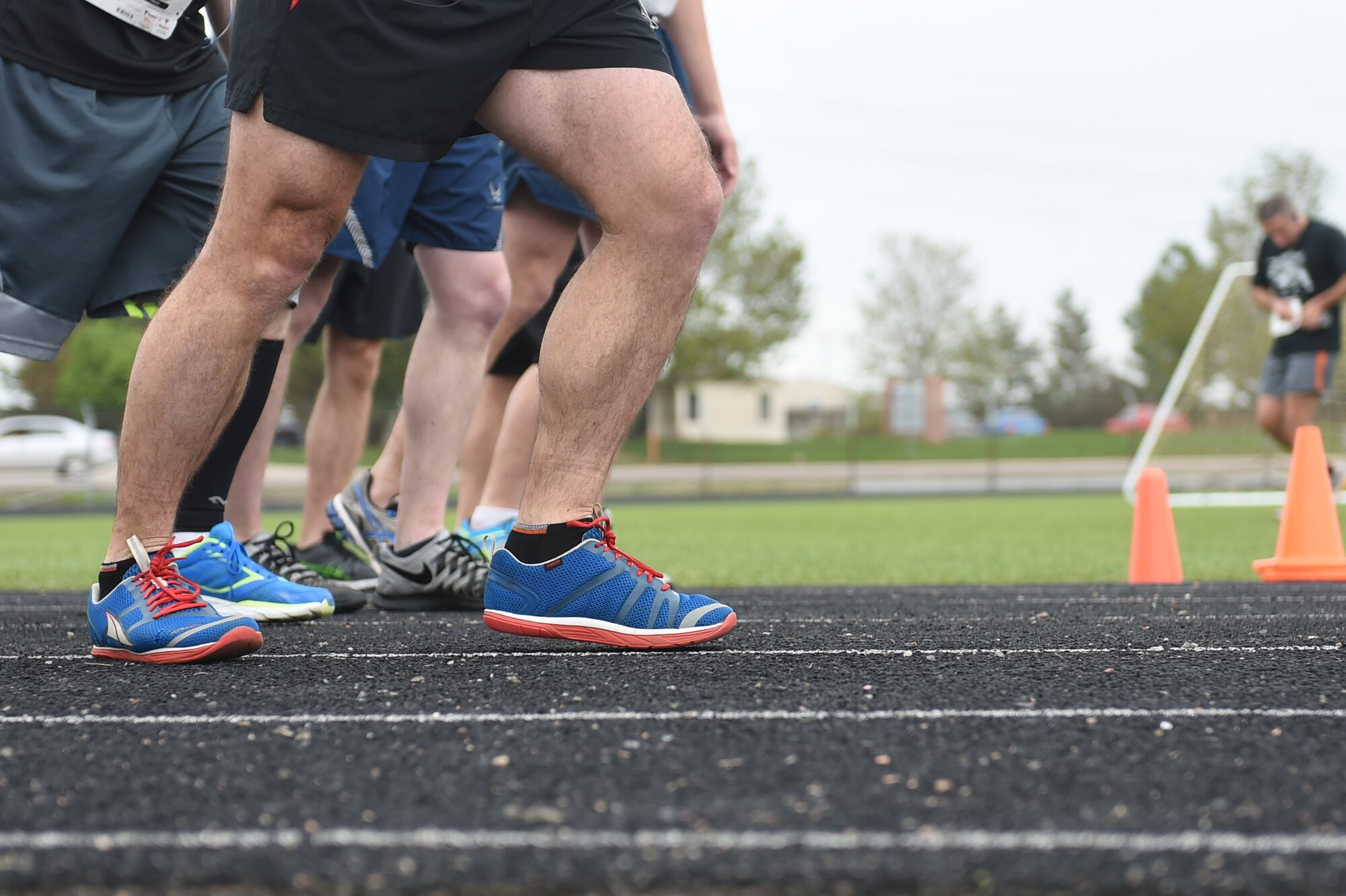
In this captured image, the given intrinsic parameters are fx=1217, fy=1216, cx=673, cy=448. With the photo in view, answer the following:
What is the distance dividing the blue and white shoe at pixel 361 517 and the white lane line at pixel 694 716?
2.44 meters

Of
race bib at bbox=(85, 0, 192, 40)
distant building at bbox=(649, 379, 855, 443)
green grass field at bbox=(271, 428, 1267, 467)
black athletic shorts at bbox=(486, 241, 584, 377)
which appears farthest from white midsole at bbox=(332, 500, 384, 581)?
distant building at bbox=(649, 379, 855, 443)

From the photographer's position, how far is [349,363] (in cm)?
452

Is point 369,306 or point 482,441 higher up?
point 369,306

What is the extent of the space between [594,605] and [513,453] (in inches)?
68.1

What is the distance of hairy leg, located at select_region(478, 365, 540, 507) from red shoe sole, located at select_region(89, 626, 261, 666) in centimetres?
175

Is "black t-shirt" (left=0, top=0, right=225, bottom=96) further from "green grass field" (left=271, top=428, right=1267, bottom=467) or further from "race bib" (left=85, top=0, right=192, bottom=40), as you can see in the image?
"green grass field" (left=271, top=428, right=1267, bottom=467)

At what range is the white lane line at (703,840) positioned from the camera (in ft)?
3.61

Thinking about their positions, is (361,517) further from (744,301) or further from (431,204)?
(744,301)

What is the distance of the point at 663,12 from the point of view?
2.94 m

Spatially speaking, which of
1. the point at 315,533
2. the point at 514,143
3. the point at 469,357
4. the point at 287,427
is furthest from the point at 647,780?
the point at 287,427

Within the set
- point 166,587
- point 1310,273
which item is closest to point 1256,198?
point 1310,273

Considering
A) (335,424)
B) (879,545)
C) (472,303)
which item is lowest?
(879,545)

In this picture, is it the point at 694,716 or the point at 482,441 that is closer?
the point at 694,716

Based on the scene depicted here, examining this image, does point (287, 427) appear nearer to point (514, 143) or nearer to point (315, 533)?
point (315, 533)
